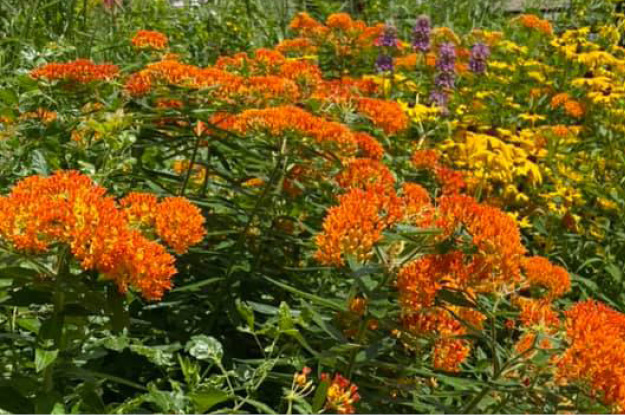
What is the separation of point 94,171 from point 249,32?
4.15 meters

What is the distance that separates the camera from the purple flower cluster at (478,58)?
470cm

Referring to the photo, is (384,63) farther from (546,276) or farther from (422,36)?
(546,276)

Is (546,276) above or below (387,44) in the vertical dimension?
below

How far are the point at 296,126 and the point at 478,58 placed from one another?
2755mm

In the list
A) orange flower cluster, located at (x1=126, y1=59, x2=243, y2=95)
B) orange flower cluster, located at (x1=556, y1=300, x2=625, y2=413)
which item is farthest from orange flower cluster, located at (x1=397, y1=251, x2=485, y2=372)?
orange flower cluster, located at (x1=126, y1=59, x2=243, y2=95)

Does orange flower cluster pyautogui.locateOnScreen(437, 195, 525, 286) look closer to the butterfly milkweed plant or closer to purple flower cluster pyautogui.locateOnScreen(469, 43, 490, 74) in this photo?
the butterfly milkweed plant

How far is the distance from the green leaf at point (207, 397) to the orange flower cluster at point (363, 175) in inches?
38.2

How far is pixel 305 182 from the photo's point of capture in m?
2.63

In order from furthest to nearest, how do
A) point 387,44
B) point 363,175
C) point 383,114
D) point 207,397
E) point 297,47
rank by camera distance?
point 387,44 → point 297,47 → point 383,114 → point 363,175 → point 207,397

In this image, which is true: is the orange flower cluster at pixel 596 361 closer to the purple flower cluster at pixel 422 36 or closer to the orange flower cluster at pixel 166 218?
the orange flower cluster at pixel 166 218

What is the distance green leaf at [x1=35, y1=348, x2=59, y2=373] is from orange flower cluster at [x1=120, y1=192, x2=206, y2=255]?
1.11ft

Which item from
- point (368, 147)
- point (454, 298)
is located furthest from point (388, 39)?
point (454, 298)

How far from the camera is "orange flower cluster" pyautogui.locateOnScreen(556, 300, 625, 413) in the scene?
61.8 inches

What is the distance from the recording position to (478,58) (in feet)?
15.5
